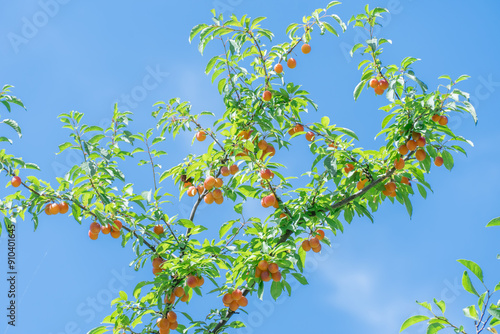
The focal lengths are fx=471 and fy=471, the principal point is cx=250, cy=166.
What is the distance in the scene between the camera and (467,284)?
185cm

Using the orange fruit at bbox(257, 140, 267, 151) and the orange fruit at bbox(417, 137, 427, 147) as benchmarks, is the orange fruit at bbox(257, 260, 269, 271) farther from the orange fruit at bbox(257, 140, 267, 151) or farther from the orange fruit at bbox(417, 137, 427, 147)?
the orange fruit at bbox(417, 137, 427, 147)

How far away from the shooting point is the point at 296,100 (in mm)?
4211

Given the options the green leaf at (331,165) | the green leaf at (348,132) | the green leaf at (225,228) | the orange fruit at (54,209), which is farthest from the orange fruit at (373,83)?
the orange fruit at (54,209)

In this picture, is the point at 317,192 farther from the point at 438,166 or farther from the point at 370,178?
the point at 438,166

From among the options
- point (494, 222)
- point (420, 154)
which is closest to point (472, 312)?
point (494, 222)

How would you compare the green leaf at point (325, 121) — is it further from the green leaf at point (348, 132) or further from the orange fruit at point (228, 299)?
the orange fruit at point (228, 299)

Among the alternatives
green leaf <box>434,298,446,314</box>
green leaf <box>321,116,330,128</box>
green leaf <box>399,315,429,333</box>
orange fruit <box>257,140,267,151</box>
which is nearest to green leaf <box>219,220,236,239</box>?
orange fruit <box>257,140,267,151</box>

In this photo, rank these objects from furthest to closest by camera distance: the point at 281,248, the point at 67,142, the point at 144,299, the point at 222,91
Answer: the point at 222,91 → the point at 144,299 → the point at 67,142 → the point at 281,248

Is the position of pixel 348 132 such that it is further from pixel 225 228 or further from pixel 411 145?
pixel 225 228

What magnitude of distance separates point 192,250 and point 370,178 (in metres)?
1.50

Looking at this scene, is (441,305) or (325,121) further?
(325,121)

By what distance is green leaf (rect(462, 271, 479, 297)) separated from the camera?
1842 millimetres

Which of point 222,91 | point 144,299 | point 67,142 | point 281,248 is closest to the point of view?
point 281,248

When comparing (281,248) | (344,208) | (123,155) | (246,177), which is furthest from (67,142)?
(344,208)
